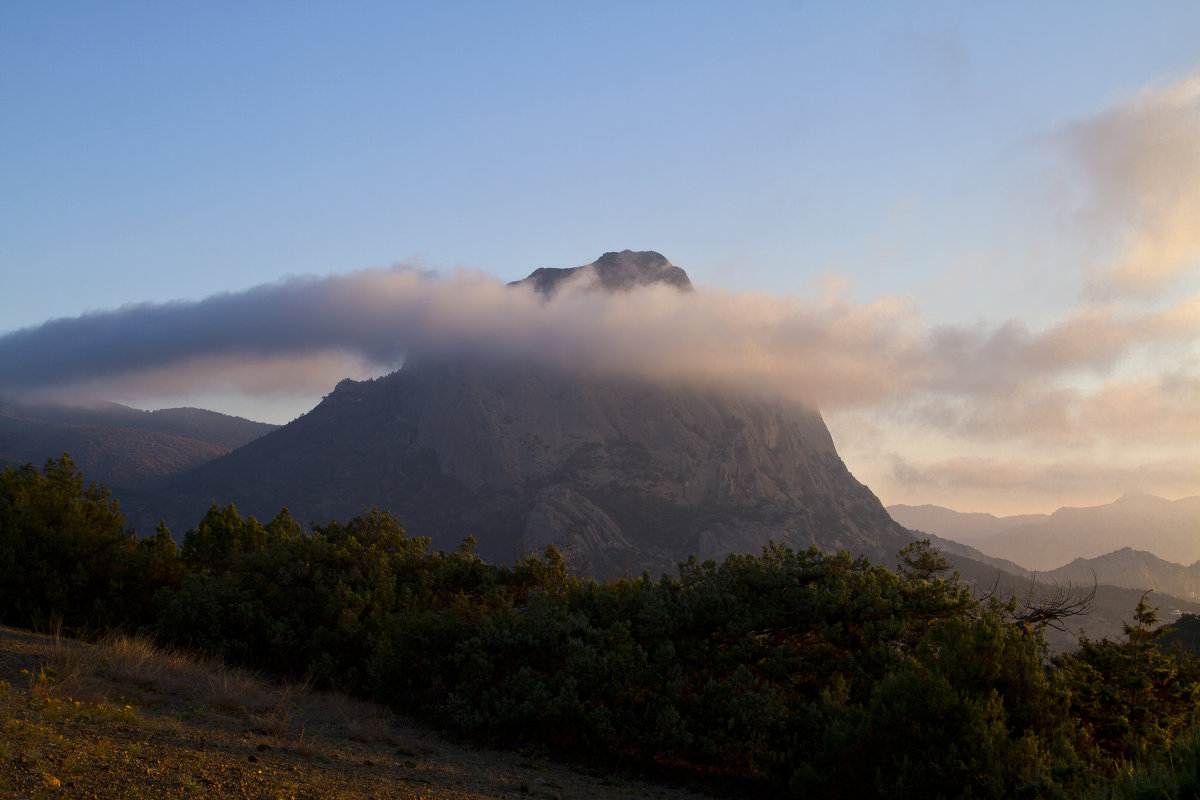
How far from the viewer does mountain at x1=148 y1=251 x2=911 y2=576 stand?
131 m

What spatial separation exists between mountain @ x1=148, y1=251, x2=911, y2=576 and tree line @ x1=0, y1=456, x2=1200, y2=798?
330 ft

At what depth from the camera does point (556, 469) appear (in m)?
147

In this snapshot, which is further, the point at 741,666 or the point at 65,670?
the point at 741,666

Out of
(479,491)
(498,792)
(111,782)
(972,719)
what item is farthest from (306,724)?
(479,491)

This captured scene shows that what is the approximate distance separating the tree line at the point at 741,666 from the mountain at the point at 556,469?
101 m

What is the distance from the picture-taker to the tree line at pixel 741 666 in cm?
920

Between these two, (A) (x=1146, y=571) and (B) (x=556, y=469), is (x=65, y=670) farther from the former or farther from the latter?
(A) (x=1146, y=571)

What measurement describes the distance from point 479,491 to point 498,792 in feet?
451

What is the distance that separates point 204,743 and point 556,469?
139m

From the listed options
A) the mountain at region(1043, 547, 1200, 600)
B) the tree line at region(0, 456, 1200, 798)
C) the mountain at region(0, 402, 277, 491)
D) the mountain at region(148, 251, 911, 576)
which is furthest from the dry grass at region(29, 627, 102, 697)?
the mountain at region(1043, 547, 1200, 600)

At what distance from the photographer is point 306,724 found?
11.8 m

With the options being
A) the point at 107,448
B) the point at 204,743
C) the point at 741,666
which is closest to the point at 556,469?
the point at 107,448

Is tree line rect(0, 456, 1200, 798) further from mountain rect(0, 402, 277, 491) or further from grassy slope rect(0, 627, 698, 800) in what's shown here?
mountain rect(0, 402, 277, 491)

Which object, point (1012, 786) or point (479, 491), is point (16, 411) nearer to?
point (479, 491)
